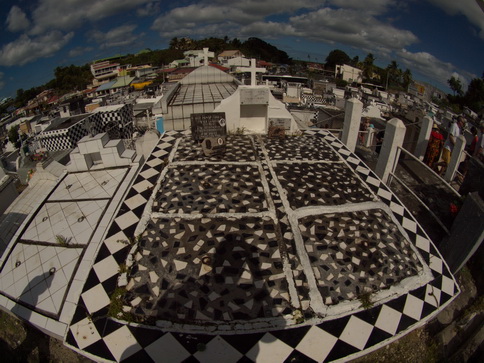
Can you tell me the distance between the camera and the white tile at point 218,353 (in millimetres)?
3793

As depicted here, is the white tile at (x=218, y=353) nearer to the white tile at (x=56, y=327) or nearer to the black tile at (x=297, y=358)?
the black tile at (x=297, y=358)

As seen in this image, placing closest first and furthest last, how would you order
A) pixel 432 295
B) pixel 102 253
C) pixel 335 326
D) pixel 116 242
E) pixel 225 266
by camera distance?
pixel 335 326 < pixel 225 266 < pixel 432 295 < pixel 102 253 < pixel 116 242

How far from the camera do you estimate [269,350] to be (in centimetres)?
394

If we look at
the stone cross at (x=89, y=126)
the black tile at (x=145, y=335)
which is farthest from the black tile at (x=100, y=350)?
the stone cross at (x=89, y=126)

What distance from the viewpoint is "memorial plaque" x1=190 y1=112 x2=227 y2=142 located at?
9109mm

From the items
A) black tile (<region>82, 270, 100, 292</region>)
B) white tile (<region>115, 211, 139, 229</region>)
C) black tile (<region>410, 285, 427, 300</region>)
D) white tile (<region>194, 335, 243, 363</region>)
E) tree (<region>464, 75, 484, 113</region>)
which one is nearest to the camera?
white tile (<region>194, 335, 243, 363</region>)

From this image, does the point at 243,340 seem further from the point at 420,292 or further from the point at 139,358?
the point at 420,292

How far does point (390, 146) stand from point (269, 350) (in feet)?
23.1

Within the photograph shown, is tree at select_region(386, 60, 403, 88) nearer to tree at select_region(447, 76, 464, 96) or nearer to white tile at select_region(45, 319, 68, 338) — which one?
tree at select_region(447, 76, 464, 96)

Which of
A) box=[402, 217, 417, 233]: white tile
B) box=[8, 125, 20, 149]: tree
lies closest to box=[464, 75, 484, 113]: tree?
box=[402, 217, 417, 233]: white tile

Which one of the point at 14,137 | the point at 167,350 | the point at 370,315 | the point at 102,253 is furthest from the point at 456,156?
the point at 14,137

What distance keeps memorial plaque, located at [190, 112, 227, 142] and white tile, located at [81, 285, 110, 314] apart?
18.6ft

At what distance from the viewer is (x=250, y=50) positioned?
9375 cm

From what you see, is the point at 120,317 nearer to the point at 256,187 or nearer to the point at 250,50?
the point at 256,187
